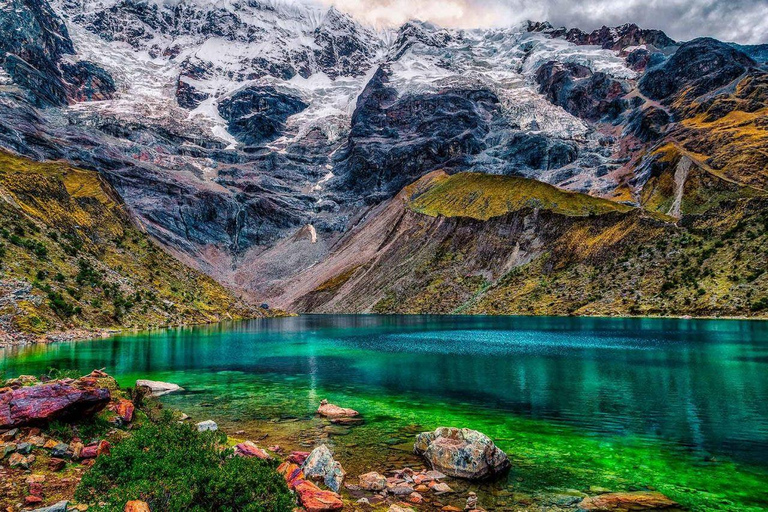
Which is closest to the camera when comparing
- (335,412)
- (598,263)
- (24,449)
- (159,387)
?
(24,449)

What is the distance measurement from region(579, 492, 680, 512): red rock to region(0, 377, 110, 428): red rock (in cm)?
1982

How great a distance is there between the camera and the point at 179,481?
12281mm

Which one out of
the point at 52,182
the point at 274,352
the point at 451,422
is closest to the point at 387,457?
the point at 451,422

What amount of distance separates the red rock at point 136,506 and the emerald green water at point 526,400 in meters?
9.47

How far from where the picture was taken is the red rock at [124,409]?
2156cm

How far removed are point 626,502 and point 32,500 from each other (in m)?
18.8

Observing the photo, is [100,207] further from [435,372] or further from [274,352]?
[435,372]

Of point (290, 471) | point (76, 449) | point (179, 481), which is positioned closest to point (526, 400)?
point (290, 471)

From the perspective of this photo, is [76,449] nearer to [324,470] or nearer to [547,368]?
[324,470]

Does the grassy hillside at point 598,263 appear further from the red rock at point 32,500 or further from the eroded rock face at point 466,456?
the red rock at point 32,500

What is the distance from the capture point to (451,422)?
28.1 meters

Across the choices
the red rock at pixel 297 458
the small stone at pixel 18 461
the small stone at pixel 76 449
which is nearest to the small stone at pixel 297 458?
the red rock at pixel 297 458

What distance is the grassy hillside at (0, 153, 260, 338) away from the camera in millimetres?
73688

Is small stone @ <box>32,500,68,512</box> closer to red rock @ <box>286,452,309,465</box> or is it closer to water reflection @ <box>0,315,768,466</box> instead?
red rock @ <box>286,452,309,465</box>
